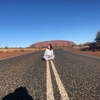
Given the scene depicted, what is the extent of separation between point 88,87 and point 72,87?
0.43 m

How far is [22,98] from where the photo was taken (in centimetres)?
350

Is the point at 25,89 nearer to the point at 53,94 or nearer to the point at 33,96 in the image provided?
the point at 33,96

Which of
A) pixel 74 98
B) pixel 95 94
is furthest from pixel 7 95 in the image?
pixel 95 94

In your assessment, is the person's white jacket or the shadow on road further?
the person's white jacket

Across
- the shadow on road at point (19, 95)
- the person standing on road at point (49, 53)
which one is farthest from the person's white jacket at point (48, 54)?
the shadow on road at point (19, 95)

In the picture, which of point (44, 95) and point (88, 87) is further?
point (88, 87)

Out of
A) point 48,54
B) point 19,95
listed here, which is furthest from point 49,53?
point 19,95

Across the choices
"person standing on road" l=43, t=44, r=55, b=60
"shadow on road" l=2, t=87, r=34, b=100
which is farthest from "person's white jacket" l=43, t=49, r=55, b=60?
"shadow on road" l=2, t=87, r=34, b=100

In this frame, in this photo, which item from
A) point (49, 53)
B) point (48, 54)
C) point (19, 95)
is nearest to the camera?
point (19, 95)

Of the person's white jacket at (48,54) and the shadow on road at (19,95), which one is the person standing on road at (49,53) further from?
the shadow on road at (19,95)

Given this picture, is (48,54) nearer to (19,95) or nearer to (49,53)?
(49,53)

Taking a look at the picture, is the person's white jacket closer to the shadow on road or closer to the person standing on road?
the person standing on road

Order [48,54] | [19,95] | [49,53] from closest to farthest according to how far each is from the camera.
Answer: [19,95]
[49,53]
[48,54]

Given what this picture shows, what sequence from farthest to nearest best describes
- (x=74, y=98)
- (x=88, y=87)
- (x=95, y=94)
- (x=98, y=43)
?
(x=98, y=43) → (x=88, y=87) → (x=95, y=94) → (x=74, y=98)
